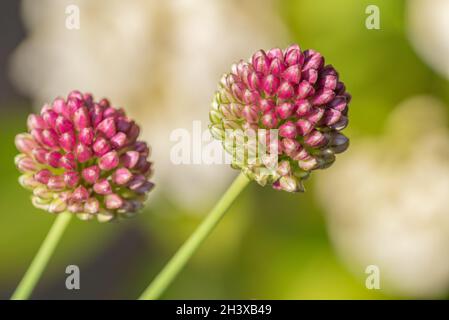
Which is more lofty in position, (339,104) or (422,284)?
(339,104)

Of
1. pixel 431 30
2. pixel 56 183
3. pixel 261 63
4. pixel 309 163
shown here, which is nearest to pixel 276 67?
pixel 261 63

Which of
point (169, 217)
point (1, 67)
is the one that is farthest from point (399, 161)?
point (1, 67)

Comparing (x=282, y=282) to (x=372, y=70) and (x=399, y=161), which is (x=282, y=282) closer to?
(x=399, y=161)

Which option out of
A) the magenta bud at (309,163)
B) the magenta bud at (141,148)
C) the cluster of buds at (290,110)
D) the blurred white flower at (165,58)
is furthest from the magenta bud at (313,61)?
the blurred white flower at (165,58)

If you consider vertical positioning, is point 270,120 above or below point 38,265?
above

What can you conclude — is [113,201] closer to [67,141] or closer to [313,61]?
[67,141]
